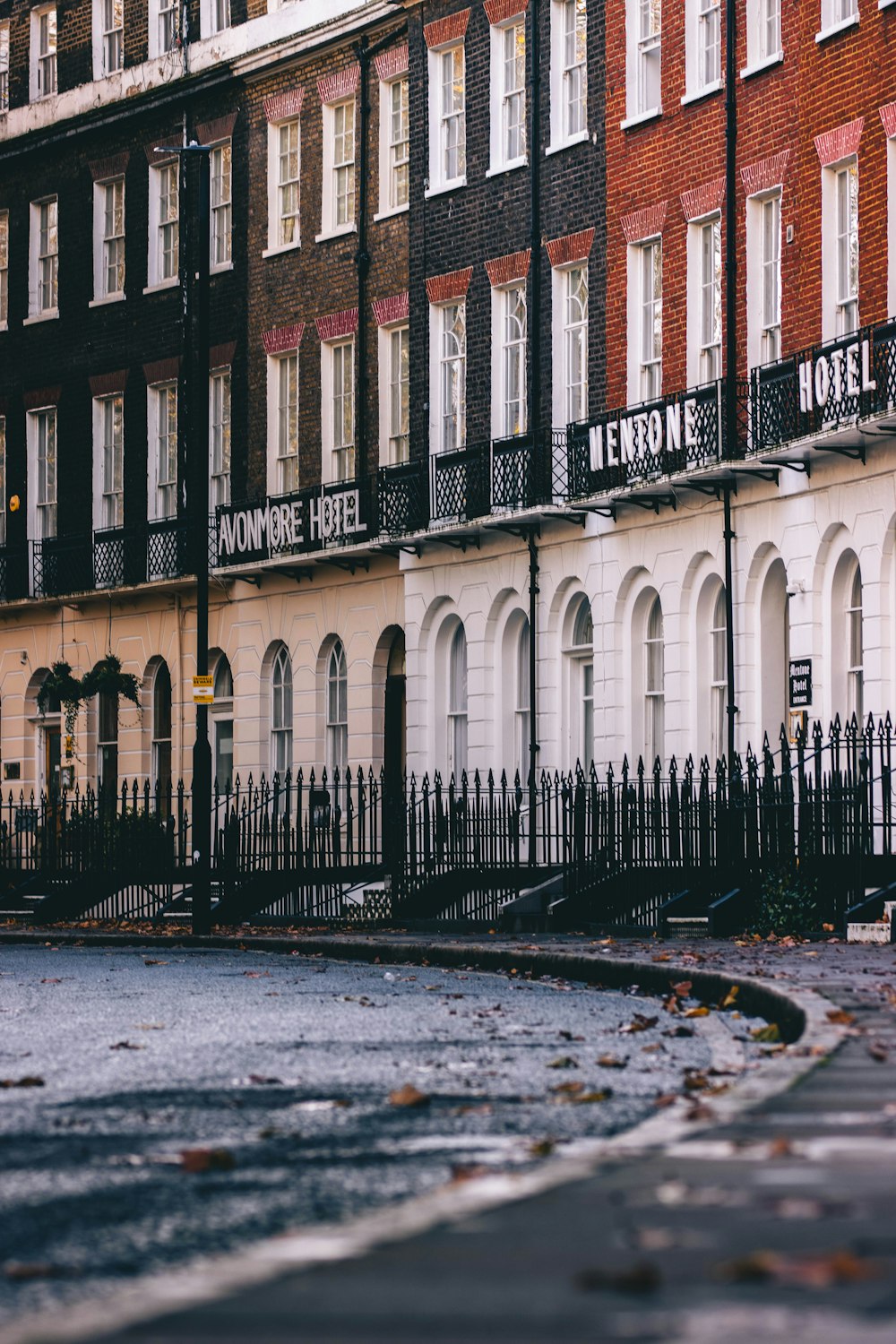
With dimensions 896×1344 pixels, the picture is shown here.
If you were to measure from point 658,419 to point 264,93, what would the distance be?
1230 centimetres

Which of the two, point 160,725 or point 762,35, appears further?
point 160,725

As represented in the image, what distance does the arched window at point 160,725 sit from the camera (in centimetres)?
4294

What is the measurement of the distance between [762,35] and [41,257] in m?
18.4

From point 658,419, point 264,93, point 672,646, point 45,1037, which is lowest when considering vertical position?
point 45,1037

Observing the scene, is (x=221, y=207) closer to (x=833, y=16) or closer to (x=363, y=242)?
(x=363, y=242)

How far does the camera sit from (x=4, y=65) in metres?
46.7

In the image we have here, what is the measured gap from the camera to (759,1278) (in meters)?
5.96

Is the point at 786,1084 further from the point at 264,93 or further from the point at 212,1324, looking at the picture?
the point at 264,93

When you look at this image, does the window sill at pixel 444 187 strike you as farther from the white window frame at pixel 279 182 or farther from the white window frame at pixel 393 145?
the white window frame at pixel 279 182

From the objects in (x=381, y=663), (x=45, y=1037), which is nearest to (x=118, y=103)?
(x=381, y=663)

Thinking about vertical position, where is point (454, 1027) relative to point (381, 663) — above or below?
below

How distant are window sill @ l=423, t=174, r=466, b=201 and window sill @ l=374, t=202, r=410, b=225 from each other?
1.73 feet

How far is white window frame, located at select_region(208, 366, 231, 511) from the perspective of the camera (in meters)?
41.1

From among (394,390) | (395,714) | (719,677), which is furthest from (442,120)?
(719,677)
